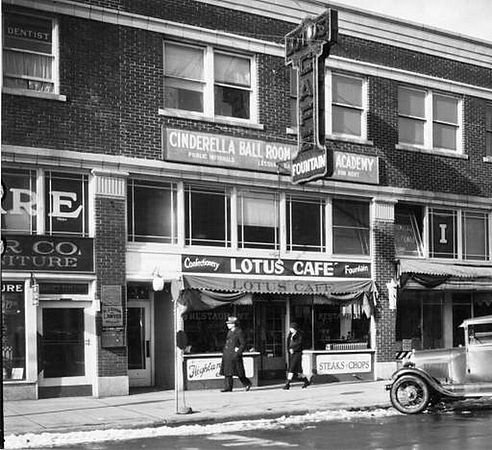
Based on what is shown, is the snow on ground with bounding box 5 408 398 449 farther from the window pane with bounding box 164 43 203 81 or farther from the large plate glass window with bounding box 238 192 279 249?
the window pane with bounding box 164 43 203 81

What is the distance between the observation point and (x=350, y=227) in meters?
21.8

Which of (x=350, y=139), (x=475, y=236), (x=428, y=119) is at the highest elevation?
(x=428, y=119)

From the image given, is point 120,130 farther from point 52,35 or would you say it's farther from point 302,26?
point 302,26

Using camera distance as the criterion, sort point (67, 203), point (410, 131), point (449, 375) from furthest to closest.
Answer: point (410, 131) → point (67, 203) → point (449, 375)

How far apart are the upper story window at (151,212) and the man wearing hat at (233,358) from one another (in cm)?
262

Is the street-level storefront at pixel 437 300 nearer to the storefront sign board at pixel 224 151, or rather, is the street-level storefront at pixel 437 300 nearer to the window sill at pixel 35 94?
the storefront sign board at pixel 224 151

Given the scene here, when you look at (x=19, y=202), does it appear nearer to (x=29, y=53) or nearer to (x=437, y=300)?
(x=29, y=53)

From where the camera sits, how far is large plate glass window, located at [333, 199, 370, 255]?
70.8 feet

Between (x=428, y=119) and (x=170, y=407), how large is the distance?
12462mm

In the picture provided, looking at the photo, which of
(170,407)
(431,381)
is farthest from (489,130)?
(170,407)

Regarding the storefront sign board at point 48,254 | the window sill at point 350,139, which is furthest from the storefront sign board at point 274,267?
the window sill at point 350,139

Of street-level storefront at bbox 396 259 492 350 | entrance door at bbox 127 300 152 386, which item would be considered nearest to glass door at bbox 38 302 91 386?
entrance door at bbox 127 300 152 386

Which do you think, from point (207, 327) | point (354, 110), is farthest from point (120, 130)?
point (354, 110)

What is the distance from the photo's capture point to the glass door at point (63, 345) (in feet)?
55.8
